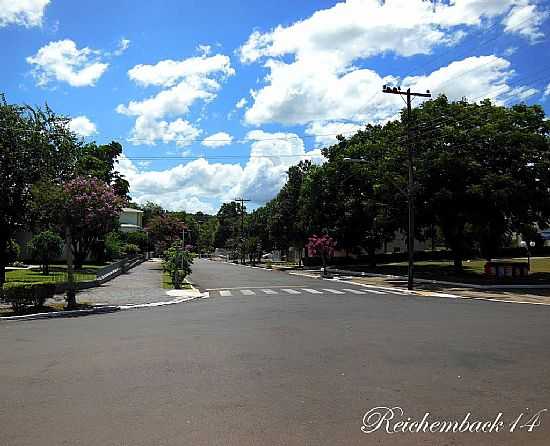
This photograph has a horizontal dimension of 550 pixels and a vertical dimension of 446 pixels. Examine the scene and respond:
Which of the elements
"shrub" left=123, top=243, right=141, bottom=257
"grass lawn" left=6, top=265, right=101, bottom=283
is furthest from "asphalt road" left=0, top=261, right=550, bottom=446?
"shrub" left=123, top=243, right=141, bottom=257

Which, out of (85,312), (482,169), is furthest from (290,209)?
(85,312)

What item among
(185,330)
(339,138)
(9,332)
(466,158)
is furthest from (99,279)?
(339,138)

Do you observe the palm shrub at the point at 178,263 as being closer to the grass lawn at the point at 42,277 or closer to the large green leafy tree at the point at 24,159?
the grass lawn at the point at 42,277

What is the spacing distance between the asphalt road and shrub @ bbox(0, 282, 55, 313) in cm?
445

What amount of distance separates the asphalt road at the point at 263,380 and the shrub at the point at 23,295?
445cm

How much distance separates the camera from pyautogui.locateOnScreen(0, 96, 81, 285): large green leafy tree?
78.3ft

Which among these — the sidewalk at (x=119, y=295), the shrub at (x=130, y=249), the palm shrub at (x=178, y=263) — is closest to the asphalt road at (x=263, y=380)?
the sidewalk at (x=119, y=295)

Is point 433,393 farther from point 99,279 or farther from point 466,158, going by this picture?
point 466,158

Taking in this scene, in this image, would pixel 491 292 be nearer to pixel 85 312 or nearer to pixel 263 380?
pixel 85 312

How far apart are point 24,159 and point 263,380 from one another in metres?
19.9

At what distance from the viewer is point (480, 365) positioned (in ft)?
30.3

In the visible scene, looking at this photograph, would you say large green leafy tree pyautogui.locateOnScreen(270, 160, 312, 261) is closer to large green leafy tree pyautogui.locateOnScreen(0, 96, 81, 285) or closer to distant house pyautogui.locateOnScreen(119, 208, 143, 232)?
distant house pyautogui.locateOnScreen(119, 208, 143, 232)

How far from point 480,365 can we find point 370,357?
1.85 meters

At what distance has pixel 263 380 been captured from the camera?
320 inches
